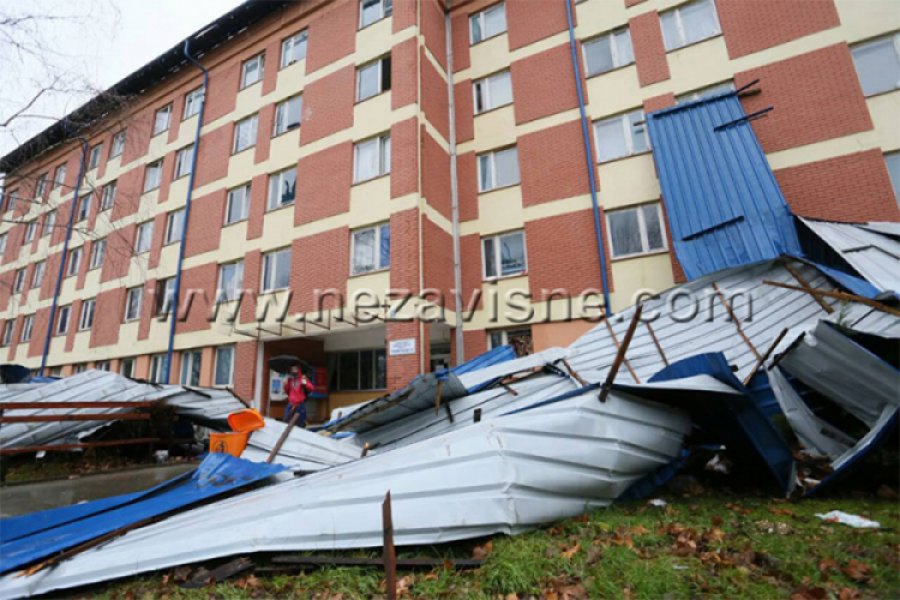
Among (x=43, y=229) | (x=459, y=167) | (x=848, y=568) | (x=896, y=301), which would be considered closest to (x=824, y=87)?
(x=896, y=301)

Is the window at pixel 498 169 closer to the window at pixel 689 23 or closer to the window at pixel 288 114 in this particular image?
the window at pixel 689 23

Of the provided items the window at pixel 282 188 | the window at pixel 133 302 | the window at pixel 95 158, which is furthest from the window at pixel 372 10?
the window at pixel 95 158

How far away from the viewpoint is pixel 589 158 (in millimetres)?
10977

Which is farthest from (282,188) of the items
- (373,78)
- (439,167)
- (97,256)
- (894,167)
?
(894,167)

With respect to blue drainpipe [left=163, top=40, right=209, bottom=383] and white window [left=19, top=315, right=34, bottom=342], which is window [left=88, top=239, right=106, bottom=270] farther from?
blue drainpipe [left=163, top=40, right=209, bottom=383]

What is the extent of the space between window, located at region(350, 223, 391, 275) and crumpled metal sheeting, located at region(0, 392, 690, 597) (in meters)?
7.94

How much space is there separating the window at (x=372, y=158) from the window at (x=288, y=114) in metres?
3.27

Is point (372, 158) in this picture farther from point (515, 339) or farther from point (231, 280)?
point (515, 339)

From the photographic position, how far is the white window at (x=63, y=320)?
18953 mm

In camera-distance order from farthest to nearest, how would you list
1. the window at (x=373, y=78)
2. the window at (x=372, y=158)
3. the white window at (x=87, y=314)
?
1. the white window at (x=87, y=314)
2. the window at (x=373, y=78)
3. the window at (x=372, y=158)

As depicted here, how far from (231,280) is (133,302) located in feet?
20.1

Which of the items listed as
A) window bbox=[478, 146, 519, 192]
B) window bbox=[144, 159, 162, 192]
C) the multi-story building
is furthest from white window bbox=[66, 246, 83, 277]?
window bbox=[478, 146, 519, 192]

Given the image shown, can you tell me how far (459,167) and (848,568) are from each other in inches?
478

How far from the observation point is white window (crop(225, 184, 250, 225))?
14477 millimetres
